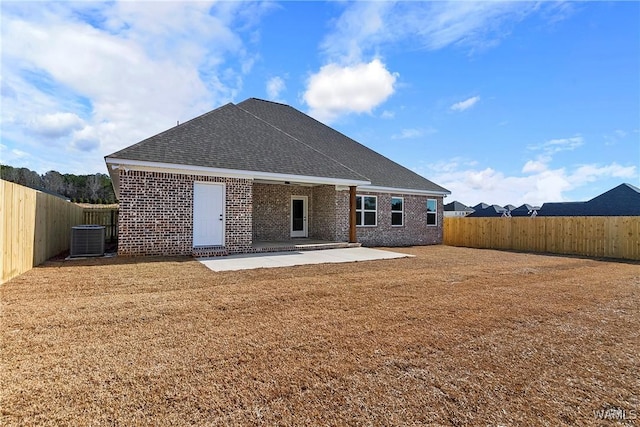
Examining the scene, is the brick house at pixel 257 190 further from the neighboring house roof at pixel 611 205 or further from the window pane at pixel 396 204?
the neighboring house roof at pixel 611 205

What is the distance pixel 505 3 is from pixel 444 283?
841cm

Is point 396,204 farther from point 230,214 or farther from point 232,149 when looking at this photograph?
point 230,214

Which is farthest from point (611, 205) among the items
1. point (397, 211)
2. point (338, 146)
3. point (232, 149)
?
point (232, 149)

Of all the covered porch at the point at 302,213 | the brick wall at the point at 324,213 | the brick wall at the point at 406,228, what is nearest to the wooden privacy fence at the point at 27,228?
the covered porch at the point at 302,213

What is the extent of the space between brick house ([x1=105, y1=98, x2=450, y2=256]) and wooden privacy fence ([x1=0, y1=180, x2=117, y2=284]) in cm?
183

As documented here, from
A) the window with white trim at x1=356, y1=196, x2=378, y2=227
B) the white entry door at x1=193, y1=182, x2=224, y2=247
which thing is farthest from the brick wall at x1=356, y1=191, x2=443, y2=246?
the white entry door at x1=193, y1=182, x2=224, y2=247

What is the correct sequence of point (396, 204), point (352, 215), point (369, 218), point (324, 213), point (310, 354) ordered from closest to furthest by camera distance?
point (310, 354)
point (352, 215)
point (324, 213)
point (369, 218)
point (396, 204)

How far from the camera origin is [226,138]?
12.8 meters

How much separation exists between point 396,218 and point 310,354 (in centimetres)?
1451

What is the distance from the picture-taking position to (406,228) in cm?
1758

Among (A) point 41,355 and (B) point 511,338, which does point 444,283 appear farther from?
(A) point 41,355

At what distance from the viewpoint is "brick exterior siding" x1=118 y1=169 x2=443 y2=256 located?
992cm

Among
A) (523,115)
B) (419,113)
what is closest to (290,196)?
(419,113)

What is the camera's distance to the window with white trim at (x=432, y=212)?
18.7m
